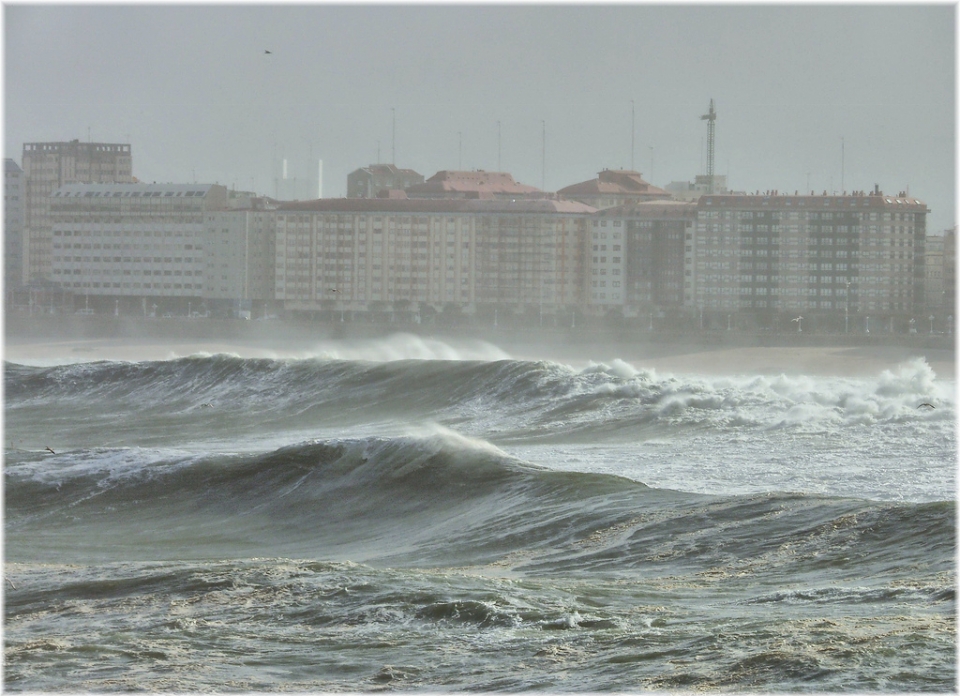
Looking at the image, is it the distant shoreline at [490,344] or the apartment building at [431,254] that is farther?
the apartment building at [431,254]

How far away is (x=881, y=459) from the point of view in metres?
16.3

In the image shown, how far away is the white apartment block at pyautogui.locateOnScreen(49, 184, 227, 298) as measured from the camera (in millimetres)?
83125

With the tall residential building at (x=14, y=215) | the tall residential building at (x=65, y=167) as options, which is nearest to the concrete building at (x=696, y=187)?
the tall residential building at (x=65, y=167)

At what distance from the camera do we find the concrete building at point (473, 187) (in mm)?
85438

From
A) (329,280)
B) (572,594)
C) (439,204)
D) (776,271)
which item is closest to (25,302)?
(329,280)

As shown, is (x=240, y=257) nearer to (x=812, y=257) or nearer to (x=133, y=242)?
(x=133, y=242)

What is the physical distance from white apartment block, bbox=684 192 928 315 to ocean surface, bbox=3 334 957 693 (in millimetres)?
46866

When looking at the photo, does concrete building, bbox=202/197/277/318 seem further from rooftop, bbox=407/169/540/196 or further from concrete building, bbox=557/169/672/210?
concrete building, bbox=557/169/672/210

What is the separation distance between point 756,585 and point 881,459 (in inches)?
305

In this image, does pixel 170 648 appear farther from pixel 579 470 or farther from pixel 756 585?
pixel 579 470

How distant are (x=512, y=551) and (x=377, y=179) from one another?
81563mm

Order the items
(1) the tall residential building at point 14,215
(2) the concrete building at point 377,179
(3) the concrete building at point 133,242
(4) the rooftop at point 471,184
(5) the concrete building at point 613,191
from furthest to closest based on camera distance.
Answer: (1) the tall residential building at point 14,215 → (2) the concrete building at point 377,179 → (5) the concrete building at point 613,191 → (4) the rooftop at point 471,184 → (3) the concrete building at point 133,242

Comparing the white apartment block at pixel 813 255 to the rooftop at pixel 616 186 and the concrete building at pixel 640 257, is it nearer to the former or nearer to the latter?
the concrete building at pixel 640 257

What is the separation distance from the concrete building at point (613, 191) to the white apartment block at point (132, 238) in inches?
911
